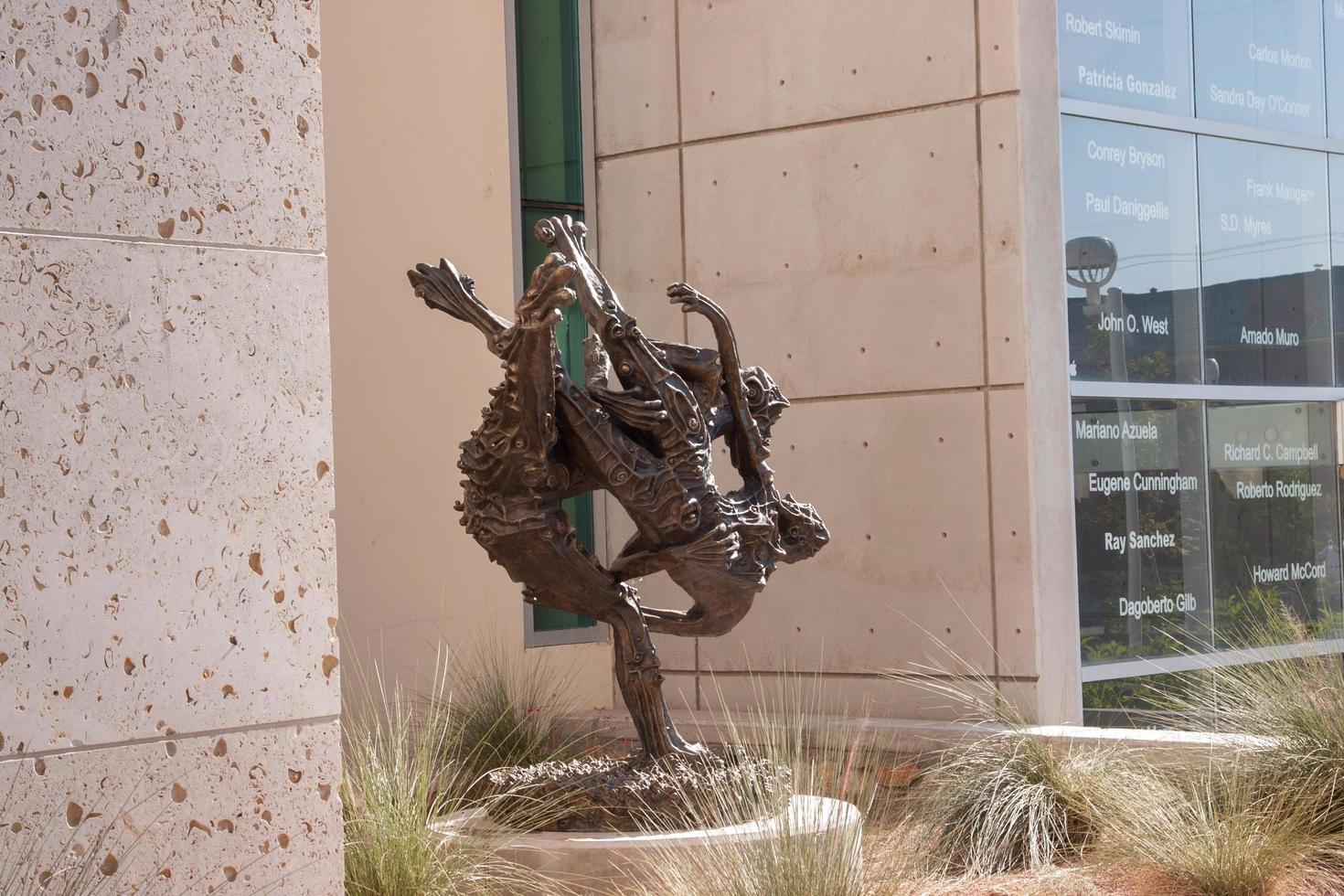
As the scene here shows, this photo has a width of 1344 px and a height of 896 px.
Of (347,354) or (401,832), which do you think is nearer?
(401,832)

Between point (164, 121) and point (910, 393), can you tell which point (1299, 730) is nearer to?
point (910, 393)

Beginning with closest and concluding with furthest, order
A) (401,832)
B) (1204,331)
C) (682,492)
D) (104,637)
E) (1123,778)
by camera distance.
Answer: (104,637), (401,832), (682,492), (1123,778), (1204,331)

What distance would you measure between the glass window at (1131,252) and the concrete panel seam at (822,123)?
1.76ft

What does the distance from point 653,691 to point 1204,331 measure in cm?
462

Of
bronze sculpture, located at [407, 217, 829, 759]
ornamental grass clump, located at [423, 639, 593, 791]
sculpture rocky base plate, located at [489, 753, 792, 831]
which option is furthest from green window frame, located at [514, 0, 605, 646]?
sculpture rocky base plate, located at [489, 753, 792, 831]

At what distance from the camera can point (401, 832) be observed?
14.7ft

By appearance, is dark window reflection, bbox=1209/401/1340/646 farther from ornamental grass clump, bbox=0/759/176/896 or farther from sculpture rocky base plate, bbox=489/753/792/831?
ornamental grass clump, bbox=0/759/176/896

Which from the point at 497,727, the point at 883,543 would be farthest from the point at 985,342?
the point at 497,727

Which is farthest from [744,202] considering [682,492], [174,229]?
[174,229]

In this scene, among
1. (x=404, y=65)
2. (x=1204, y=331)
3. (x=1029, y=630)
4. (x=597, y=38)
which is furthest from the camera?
(x=597, y=38)

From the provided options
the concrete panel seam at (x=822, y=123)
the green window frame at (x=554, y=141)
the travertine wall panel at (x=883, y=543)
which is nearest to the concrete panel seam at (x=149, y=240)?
the travertine wall panel at (x=883, y=543)

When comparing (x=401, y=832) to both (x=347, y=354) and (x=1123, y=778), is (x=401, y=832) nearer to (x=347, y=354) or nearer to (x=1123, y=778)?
(x=1123, y=778)

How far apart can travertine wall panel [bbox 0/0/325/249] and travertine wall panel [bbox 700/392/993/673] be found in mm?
5105

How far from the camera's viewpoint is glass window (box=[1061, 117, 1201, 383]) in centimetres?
803
